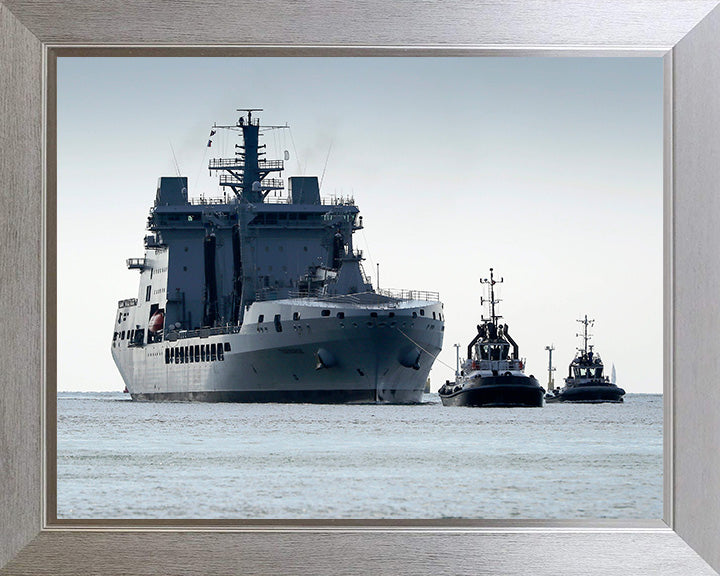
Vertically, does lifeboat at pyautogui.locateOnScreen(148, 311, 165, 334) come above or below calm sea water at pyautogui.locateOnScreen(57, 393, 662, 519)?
above

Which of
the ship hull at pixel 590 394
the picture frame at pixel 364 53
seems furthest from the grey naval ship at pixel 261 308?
the picture frame at pixel 364 53

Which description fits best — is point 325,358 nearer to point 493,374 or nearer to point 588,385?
point 493,374

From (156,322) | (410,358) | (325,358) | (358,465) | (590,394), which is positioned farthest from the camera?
(590,394)

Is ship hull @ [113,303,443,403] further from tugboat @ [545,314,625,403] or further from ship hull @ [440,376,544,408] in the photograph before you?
tugboat @ [545,314,625,403]

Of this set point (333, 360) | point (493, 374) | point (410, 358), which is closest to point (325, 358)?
point (333, 360)

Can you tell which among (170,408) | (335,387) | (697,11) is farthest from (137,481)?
(170,408)

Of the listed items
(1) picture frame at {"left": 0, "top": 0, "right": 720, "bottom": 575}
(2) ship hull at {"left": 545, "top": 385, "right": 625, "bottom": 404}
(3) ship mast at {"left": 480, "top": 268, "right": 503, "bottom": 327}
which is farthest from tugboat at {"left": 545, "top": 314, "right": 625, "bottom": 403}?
(1) picture frame at {"left": 0, "top": 0, "right": 720, "bottom": 575}

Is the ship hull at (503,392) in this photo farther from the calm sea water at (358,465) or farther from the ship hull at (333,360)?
the ship hull at (333,360)
